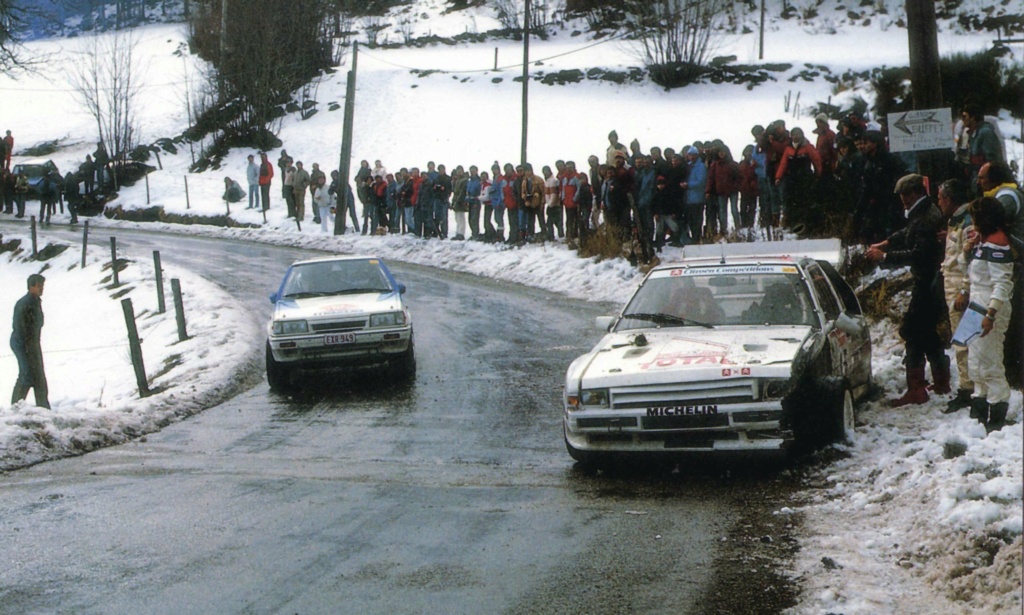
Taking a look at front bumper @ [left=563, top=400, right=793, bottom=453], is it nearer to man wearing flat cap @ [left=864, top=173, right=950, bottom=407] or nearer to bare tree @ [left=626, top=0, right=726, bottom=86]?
man wearing flat cap @ [left=864, top=173, right=950, bottom=407]

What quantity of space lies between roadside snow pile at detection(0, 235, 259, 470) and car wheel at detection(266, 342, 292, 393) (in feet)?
2.04

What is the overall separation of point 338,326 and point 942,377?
6605 millimetres

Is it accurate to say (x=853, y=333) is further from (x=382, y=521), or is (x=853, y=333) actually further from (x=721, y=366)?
(x=382, y=521)

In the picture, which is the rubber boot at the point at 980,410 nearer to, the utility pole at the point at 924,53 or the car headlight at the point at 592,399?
the car headlight at the point at 592,399

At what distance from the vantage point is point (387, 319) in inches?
523

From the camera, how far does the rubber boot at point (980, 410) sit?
8125 millimetres

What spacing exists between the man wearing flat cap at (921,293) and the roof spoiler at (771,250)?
0.84m

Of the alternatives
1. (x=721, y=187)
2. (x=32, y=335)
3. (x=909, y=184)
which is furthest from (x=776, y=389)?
(x=721, y=187)

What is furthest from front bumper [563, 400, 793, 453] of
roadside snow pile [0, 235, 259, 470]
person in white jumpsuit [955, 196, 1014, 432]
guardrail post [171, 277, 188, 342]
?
guardrail post [171, 277, 188, 342]

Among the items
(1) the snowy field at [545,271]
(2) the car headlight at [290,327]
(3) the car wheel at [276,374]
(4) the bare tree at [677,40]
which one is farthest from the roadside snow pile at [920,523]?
(4) the bare tree at [677,40]

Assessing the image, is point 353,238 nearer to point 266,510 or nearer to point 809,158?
point 809,158

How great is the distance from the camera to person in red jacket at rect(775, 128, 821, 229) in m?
17.7

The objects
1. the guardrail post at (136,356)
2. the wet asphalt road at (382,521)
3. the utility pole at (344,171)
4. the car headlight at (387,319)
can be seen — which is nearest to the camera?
the wet asphalt road at (382,521)

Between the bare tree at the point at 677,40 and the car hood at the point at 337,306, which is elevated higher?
the bare tree at the point at 677,40
